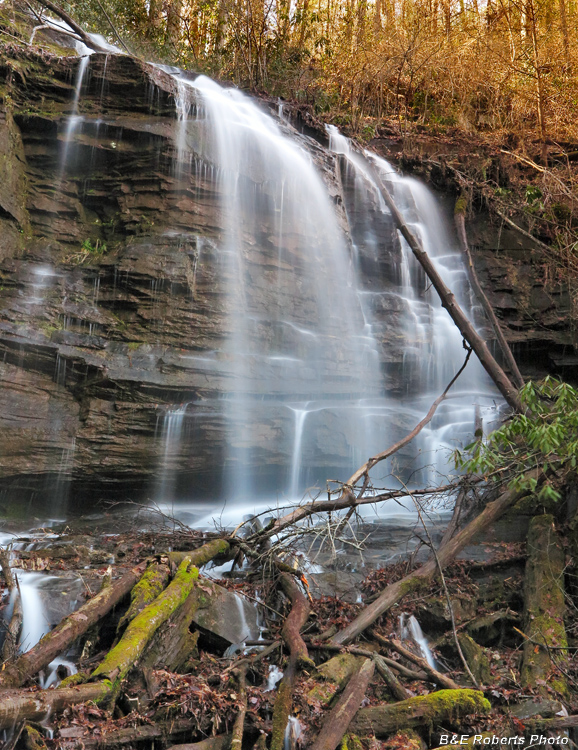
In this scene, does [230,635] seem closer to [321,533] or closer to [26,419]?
[321,533]

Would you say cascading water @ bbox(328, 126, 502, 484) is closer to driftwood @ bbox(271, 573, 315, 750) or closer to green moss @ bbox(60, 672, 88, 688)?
driftwood @ bbox(271, 573, 315, 750)

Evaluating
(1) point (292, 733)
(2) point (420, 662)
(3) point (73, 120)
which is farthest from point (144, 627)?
(3) point (73, 120)

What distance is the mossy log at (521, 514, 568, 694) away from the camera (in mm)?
4578

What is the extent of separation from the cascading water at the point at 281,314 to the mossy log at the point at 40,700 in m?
6.32

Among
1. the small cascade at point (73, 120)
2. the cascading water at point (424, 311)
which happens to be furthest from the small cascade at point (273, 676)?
the small cascade at point (73, 120)

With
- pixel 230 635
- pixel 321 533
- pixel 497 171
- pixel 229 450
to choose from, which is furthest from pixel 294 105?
pixel 230 635

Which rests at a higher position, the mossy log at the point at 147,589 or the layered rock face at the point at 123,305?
the layered rock face at the point at 123,305

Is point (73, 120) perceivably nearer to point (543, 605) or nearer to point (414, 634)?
point (414, 634)

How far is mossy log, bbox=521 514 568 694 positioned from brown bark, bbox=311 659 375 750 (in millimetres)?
1430

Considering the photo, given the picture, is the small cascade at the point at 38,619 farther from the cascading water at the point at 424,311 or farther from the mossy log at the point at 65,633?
the cascading water at the point at 424,311

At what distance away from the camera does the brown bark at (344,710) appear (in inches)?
140

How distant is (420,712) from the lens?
392 cm

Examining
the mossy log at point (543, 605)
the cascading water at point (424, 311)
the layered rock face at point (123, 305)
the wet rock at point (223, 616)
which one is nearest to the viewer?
the mossy log at point (543, 605)

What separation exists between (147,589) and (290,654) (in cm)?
130
